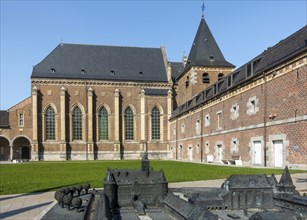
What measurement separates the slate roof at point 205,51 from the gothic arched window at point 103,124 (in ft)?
46.7

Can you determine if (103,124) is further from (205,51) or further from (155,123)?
(205,51)

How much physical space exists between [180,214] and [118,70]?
46.2 m

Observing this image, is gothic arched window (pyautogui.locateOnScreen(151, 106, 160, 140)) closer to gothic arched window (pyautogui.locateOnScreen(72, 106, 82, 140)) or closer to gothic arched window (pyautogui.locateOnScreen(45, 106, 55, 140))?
gothic arched window (pyautogui.locateOnScreen(72, 106, 82, 140))

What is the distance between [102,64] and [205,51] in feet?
54.1

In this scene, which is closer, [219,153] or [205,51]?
[219,153]

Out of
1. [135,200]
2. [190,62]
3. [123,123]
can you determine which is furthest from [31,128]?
[135,200]

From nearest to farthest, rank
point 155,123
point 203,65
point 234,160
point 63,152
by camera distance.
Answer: point 234,160 < point 203,65 < point 63,152 < point 155,123

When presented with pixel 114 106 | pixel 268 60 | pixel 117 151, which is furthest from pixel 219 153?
pixel 114 106

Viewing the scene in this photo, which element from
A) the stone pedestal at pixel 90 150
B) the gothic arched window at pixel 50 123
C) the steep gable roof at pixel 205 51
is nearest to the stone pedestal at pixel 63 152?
the gothic arched window at pixel 50 123

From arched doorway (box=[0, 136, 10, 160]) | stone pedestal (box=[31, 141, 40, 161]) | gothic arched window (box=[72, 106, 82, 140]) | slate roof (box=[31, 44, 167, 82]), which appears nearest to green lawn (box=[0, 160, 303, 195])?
stone pedestal (box=[31, 141, 40, 161])

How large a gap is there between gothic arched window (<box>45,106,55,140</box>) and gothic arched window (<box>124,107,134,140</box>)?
10.6 meters

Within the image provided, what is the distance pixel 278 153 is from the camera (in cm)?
1959

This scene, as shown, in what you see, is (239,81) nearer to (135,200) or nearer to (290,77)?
(290,77)

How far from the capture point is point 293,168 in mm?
17656
